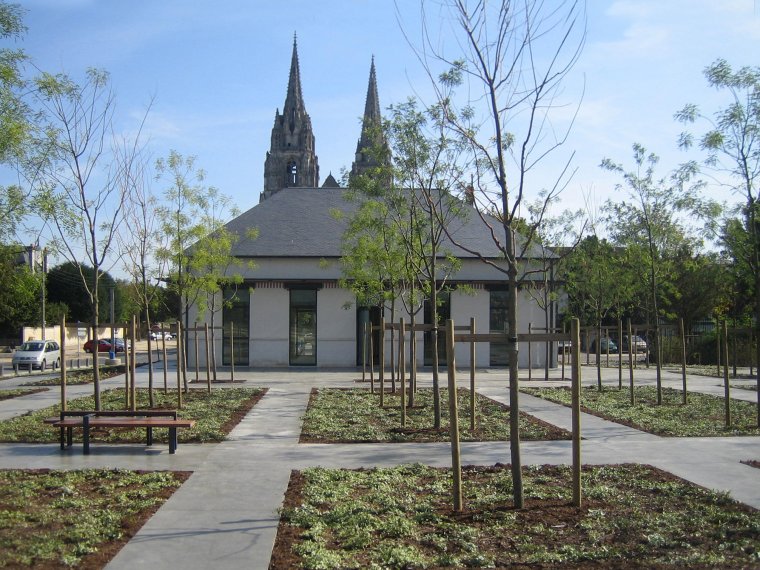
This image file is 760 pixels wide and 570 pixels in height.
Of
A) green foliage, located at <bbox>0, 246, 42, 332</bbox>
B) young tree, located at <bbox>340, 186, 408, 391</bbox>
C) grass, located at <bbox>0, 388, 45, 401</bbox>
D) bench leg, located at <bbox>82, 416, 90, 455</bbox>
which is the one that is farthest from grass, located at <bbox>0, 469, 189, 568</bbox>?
green foliage, located at <bbox>0, 246, 42, 332</bbox>

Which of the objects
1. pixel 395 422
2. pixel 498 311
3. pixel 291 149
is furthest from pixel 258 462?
pixel 291 149

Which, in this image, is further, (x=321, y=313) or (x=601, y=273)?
(x=321, y=313)

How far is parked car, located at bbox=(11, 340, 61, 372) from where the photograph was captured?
34062mm

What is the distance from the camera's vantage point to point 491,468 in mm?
9531

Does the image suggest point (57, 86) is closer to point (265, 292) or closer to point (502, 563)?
point (502, 563)

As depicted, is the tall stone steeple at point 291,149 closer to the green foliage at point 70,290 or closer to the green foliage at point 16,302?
the green foliage at point 70,290

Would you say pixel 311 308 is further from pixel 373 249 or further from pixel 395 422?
pixel 395 422

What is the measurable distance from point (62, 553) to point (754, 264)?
1257 centimetres

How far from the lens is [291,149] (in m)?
91.1

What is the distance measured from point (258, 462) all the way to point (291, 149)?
8395cm

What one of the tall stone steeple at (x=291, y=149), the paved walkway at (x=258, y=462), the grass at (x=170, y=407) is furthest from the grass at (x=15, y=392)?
the tall stone steeple at (x=291, y=149)

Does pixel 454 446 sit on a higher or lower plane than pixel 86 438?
higher

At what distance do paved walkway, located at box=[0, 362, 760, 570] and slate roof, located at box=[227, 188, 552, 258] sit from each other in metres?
15.9

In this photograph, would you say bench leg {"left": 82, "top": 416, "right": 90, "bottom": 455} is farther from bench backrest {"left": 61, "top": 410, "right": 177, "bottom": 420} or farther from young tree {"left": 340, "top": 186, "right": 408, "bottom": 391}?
young tree {"left": 340, "top": 186, "right": 408, "bottom": 391}
